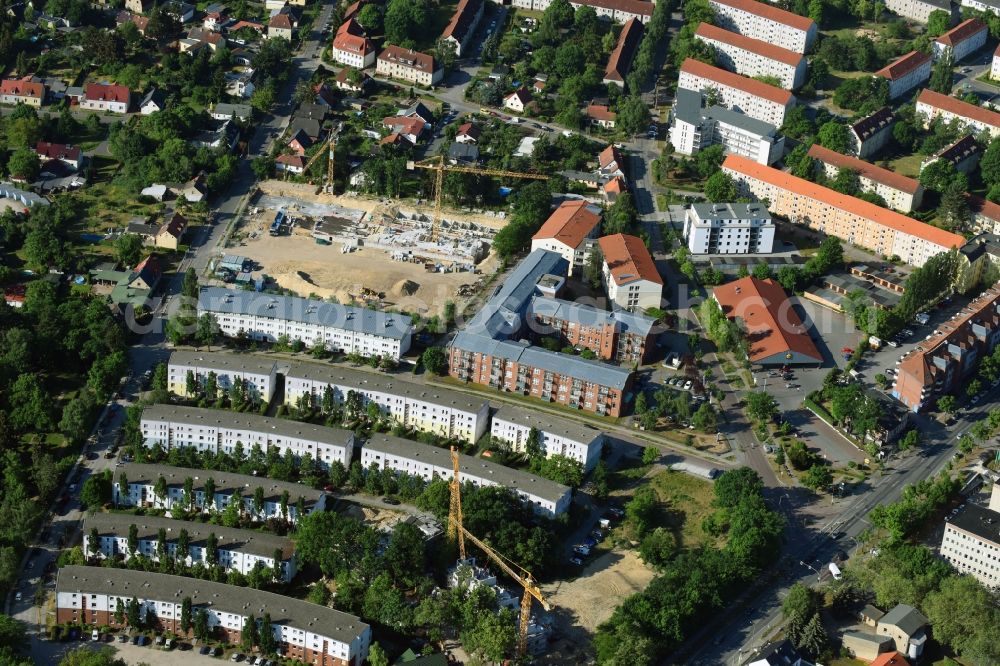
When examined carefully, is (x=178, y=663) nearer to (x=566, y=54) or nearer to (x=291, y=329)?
(x=291, y=329)

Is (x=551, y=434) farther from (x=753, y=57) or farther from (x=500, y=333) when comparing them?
(x=753, y=57)

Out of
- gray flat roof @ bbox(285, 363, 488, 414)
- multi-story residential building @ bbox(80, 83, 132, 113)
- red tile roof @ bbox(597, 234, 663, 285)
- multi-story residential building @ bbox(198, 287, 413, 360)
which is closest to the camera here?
gray flat roof @ bbox(285, 363, 488, 414)

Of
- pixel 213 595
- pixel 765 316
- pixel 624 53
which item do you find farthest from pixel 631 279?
pixel 624 53

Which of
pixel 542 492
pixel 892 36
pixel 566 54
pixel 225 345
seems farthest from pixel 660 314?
pixel 892 36

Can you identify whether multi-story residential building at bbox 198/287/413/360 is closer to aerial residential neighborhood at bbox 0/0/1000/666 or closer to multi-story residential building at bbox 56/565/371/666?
aerial residential neighborhood at bbox 0/0/1000/666

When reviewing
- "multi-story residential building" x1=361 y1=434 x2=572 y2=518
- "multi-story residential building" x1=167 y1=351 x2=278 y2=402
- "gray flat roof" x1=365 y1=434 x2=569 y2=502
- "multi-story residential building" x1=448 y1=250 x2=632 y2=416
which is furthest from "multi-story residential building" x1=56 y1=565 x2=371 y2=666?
"multi-story residential building" x1=448 y1=250 x2=632 y2=416
